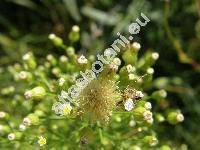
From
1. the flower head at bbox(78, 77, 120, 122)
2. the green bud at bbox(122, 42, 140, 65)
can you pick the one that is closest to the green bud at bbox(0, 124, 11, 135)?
the flower head at bbox(78, 77, 120, 122)

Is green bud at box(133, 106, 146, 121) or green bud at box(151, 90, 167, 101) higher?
green bud at box(151, 90, 167, 101)

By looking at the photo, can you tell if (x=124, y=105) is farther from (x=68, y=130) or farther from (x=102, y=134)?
(x=68, y=130)

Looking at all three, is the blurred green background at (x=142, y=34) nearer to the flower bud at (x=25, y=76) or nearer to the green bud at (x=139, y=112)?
the flower bud at (x=25, y=76)

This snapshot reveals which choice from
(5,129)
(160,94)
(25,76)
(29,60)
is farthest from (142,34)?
(5,129)

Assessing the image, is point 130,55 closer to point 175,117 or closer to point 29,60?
point 175,117

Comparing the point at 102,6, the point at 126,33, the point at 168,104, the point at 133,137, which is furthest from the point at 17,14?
the point at 133,137

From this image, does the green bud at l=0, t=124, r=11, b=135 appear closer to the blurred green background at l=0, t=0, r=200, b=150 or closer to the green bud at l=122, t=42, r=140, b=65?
the green bud at l=122, t=42, r=140, b=65

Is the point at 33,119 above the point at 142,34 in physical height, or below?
below

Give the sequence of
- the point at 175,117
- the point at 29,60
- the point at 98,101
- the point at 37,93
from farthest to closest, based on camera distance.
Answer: the point at 29,60
the point at 175,117
the point at 37,93
the point at 98,101
